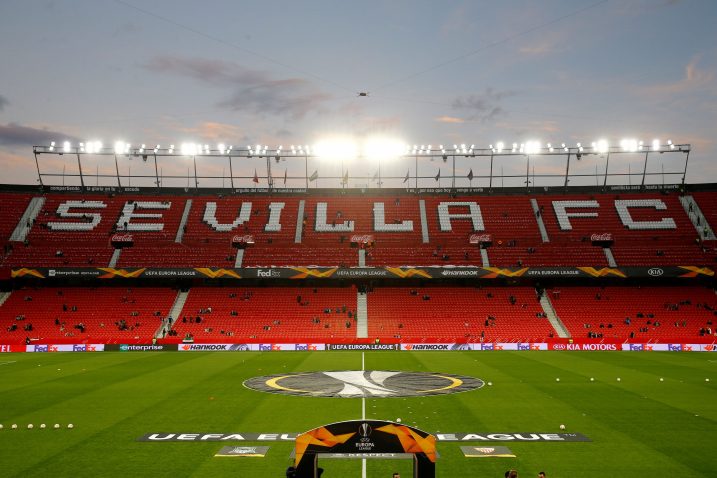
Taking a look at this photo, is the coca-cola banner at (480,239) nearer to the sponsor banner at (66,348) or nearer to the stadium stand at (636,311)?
the stadium stand at (636,311)

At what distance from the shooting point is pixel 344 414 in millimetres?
26594

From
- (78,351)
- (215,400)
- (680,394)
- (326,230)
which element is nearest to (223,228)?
(326,230)

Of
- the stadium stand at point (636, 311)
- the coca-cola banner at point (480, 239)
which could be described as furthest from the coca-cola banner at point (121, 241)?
the stadium stand at point (636, 311)

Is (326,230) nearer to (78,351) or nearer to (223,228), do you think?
(223,228)

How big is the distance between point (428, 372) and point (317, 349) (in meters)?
19.8

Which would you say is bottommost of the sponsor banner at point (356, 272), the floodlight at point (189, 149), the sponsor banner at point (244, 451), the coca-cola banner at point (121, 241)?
the sponsor banner at point (244, 451)

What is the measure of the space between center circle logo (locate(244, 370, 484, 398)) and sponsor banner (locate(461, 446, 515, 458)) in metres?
10.3

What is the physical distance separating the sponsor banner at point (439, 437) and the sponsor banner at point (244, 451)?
3.34 feet

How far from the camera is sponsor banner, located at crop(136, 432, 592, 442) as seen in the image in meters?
22.2

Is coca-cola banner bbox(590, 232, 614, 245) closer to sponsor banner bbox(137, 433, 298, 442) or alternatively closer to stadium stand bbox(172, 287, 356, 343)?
stadium stand bbox(172, 287, 356, 343)

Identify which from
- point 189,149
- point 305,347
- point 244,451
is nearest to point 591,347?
point 305,347

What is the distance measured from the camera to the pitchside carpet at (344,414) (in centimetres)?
1914

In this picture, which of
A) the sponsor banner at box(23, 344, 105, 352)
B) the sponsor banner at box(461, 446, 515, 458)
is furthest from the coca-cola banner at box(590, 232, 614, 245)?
the sponsor banner at box(461, 446, 515, 458)

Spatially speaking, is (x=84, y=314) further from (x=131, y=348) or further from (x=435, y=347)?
(x=435, y=347)
